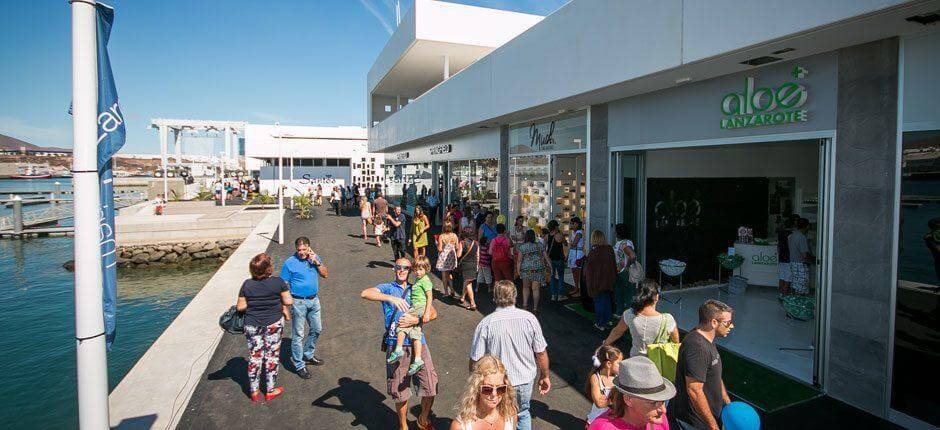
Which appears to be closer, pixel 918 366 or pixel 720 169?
pixel 918 366

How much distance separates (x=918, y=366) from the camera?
14.9 ft

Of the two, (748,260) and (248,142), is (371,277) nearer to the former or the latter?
(748,260)

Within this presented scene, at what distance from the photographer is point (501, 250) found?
8391mm

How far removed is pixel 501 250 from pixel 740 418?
5.66 m

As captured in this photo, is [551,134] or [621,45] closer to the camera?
[621,45]

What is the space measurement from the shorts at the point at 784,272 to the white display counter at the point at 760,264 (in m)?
0.82

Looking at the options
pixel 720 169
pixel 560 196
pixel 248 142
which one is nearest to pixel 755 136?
pixel 720 169

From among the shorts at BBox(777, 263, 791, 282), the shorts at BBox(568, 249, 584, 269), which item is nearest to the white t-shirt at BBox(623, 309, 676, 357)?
the shorts at BBox(568, 249, 584, 269)

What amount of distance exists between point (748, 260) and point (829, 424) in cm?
619

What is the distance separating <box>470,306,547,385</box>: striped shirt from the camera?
3.86m

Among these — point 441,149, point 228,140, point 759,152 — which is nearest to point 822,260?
point 759,152

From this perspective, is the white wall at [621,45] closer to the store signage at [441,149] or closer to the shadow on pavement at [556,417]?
the shadow on pavement at [556,417]

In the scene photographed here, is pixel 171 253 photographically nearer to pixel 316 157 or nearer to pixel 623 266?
pixel 623 266

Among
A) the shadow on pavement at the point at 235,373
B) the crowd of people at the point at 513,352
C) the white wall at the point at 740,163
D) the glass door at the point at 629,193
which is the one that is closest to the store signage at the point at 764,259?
the white wall at the point at 740,163
